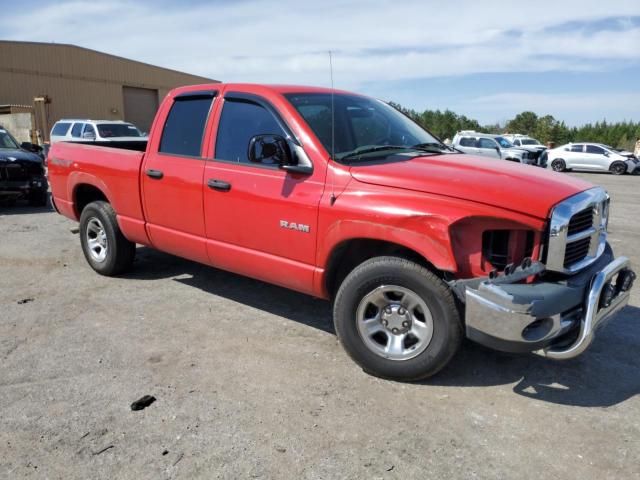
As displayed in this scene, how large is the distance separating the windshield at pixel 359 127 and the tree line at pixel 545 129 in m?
28.2

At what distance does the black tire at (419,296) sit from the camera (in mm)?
3232

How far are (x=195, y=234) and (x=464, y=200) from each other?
2.41 meters

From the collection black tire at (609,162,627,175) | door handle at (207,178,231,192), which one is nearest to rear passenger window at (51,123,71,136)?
door handle at (207,178,231,192)

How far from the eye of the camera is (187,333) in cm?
428

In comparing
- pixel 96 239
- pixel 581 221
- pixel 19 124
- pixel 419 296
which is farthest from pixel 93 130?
pixel 581 221

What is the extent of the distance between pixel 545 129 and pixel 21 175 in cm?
4655

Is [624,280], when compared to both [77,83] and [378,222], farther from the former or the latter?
[77,83]

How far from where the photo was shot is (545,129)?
4756 centimetres

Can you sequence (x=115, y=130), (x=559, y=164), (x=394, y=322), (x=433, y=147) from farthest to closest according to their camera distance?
(x=559, y=164), (x=115, y=130), (x=433, y=147), (x=394, y=322)

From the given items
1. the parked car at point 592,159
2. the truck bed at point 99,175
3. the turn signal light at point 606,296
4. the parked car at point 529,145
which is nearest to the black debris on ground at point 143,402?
the truck bed at point 99,175

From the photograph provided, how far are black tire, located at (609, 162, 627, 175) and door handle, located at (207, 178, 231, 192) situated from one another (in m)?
24.8

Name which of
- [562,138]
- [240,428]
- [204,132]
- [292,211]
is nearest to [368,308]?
[292,211]

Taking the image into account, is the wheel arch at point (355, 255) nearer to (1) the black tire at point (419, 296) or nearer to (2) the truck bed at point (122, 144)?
(1) the black tire at point (419, 296)

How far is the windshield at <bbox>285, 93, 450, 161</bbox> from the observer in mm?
3939
